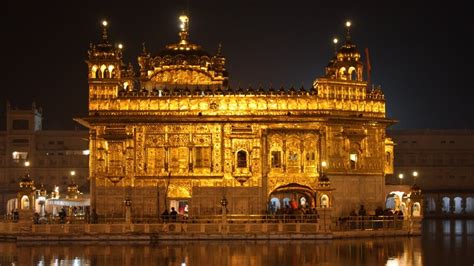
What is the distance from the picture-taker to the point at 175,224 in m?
41.8

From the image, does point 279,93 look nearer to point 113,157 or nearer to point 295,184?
point 295,184

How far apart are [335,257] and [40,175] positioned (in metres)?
74.3

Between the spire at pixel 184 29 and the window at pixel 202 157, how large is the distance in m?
7.89

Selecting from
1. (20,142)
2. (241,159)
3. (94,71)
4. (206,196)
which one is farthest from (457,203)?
(94,71)

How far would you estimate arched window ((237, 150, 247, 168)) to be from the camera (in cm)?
4819

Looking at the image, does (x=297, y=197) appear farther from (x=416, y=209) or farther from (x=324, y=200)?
(x=324, y=200)

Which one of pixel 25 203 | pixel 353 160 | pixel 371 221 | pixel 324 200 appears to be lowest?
pixel 371 221

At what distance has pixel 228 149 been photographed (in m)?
48.1

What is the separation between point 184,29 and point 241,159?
32.4 ft

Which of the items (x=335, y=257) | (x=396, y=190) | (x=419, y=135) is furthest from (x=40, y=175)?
(x=335, y=257)

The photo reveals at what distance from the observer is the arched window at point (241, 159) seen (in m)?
48.2

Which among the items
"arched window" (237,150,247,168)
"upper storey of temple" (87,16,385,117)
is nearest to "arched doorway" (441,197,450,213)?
"upper storey of temple" (87,16,385,117)

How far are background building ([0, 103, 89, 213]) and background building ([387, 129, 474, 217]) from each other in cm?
3366

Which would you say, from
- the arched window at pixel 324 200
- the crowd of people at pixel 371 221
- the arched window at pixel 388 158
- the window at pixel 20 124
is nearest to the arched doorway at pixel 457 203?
the window at pixel 20 124
